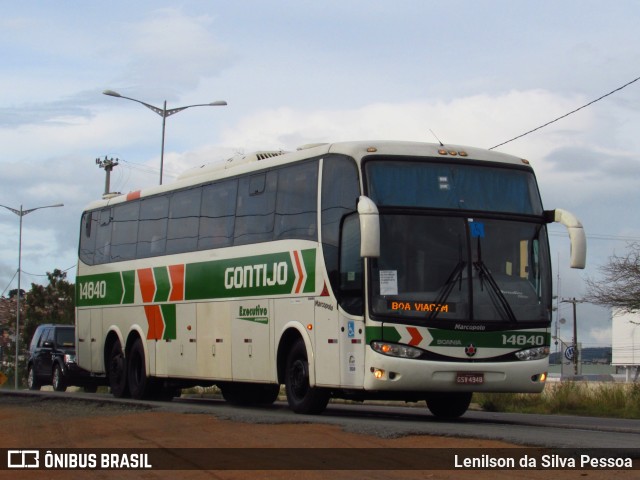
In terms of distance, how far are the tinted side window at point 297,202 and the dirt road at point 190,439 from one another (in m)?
3.13

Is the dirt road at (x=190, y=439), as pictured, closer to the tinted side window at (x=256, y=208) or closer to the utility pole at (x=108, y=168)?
the tinted side window at (x=256, y=208)

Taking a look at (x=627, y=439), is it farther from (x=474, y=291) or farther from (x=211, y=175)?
(x=211, y=175)

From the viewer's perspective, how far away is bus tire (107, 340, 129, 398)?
23906 mm

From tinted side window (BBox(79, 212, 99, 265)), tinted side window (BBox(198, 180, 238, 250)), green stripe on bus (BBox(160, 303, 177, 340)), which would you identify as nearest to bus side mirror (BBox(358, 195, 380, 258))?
tinted side window (BBox(198, 180, 238, 250))

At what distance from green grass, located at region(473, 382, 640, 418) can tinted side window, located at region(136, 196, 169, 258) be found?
6.88 metres

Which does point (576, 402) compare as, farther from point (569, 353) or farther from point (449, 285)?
point (569, 353)

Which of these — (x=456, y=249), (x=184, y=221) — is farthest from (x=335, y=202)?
(x=184, y=221)

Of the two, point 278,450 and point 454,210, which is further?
point 454,210

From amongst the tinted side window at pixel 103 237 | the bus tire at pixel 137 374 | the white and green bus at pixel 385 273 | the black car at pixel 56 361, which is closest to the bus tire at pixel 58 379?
the black car at pixel 56 361

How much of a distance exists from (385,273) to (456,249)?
1.06 m

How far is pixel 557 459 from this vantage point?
10453 mm

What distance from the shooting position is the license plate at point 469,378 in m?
15.8

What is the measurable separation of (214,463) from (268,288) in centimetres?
770

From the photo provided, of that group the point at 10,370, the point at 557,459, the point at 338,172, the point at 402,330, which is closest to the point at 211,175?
the point at 338,172
